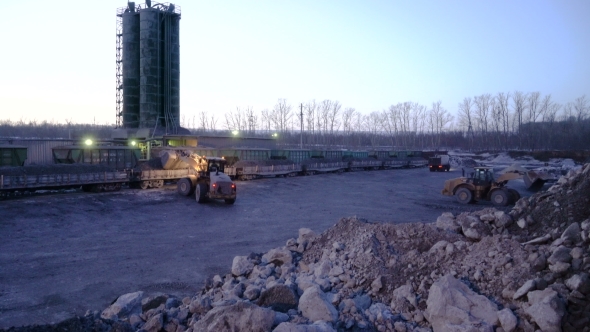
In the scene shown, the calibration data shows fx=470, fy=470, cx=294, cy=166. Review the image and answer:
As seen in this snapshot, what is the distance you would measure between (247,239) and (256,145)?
46.1m

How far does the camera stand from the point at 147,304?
7676 mm

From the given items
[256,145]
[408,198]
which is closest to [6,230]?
[408,198]

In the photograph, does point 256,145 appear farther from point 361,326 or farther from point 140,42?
point 361,326

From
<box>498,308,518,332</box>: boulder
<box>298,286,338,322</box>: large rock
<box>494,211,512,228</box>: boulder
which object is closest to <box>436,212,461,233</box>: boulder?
<box>494,211,512,228</box>: boulder

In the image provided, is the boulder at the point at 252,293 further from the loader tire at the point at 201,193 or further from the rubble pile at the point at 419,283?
the loader tire at the point at 201,193

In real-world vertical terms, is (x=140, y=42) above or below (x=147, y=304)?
above

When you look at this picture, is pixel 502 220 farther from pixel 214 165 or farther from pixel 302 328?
pixel 214 165

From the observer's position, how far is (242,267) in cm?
880

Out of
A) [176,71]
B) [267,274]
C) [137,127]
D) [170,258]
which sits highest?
[176,71]

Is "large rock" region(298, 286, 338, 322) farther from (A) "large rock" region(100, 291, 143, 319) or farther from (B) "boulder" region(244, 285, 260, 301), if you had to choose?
(A) "large rock" region(100, 291, 143, 319)

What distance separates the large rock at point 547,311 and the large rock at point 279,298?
307cm

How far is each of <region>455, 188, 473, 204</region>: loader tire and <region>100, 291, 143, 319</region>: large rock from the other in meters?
21.1

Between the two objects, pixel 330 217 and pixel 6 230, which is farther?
pixel 330 217

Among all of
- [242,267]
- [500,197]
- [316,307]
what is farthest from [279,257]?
[500,197]
